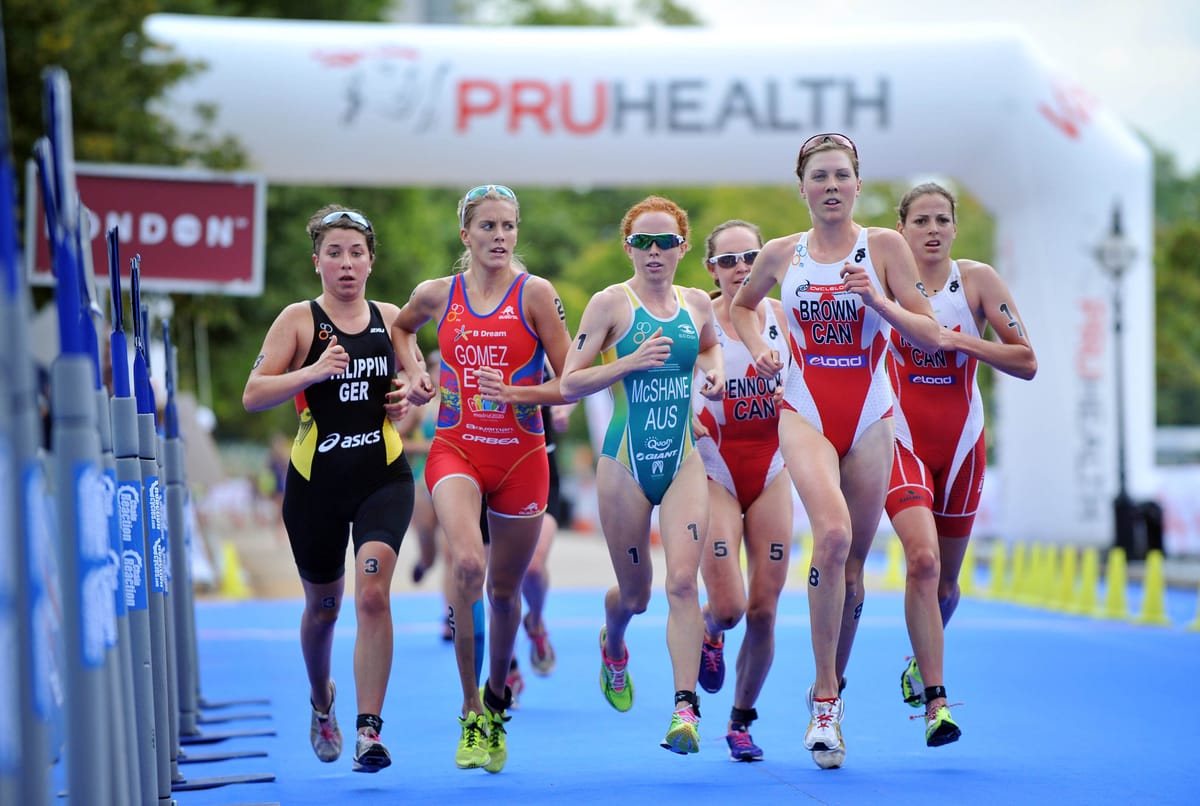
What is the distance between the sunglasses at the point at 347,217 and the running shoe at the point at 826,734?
9.94 feet

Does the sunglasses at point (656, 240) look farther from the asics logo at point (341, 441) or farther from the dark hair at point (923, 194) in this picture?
the asics logo at point (341, 441)

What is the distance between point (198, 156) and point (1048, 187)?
1010 centimetres

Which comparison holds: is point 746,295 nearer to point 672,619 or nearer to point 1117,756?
point 672,619

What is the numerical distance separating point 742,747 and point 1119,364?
1347 cm

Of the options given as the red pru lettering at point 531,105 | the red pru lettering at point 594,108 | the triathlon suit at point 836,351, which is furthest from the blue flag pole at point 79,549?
the red pru lettering at point 594,108

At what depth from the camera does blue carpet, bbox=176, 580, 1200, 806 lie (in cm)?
664

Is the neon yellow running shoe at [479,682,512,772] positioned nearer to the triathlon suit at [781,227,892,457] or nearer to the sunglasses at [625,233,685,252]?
the triathlon suit at [781,227,892,457]

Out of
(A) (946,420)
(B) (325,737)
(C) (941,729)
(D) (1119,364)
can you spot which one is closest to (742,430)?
(A) (946,420)

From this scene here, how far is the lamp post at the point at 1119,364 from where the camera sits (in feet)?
62.2

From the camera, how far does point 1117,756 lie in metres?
7.55

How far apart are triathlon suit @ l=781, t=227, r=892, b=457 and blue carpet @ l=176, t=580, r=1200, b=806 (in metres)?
1.62

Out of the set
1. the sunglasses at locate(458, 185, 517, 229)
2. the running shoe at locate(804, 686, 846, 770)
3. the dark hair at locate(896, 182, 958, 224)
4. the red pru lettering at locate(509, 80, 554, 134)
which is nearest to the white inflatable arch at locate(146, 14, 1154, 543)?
the red pru lettering at locate(509, 80, 554, 134)

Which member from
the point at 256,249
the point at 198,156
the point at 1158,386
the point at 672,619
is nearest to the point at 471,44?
the point at 198,156

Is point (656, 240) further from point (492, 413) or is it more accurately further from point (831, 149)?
point (492, 413)
